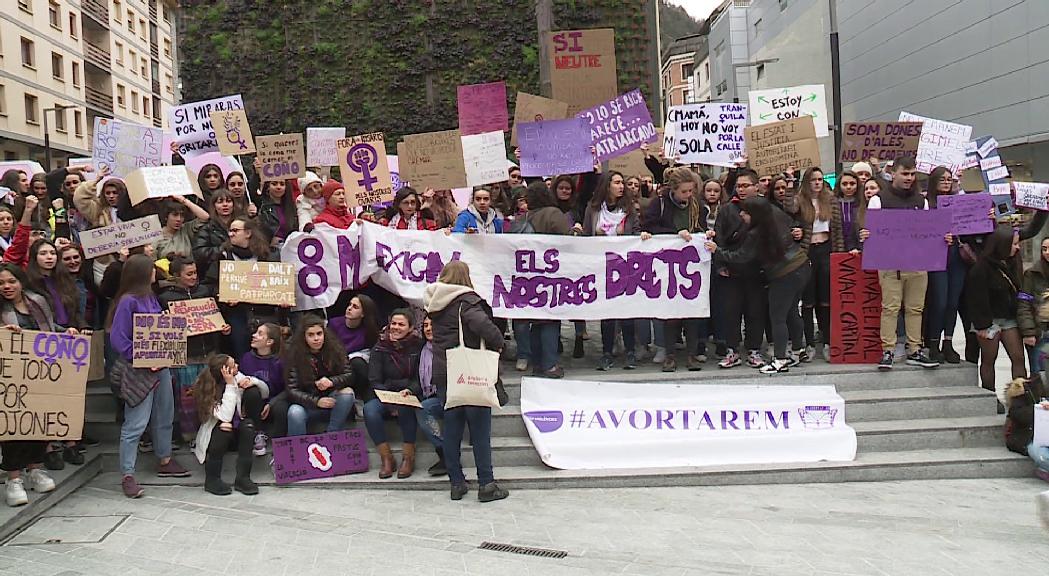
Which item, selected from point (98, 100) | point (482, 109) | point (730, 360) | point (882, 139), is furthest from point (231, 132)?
point (98, 100)

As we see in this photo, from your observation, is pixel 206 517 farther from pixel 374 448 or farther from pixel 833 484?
pixel 833 484

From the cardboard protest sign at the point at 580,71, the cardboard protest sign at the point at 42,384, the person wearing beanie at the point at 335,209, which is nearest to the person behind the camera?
the cardboard protest sign at the point at 42,384

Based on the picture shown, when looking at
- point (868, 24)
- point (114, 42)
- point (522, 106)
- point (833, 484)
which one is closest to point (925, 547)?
point (833, 484)

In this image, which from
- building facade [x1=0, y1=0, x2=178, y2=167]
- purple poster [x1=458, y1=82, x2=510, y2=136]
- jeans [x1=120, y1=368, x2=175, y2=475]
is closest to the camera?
jeans [x1=120, y1=368, x2=175, y2=475]

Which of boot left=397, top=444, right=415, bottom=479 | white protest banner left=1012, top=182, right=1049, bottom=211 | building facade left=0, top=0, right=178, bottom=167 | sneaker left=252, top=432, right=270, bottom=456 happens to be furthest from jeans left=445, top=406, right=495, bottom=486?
building facade left=0, top=0, right=178, bottom=167

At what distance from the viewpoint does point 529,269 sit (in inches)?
322

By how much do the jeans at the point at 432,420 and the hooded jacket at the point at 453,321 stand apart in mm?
389

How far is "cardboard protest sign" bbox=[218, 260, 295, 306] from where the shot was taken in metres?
7.33

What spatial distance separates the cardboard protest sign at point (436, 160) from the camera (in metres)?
8.56

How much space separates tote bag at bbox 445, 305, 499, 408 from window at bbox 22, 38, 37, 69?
3607cm

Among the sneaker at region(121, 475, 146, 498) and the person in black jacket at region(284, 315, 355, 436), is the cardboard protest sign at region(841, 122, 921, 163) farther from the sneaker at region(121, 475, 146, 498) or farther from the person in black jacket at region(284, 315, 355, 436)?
the sneaker at region(121, 475, 146, 498)

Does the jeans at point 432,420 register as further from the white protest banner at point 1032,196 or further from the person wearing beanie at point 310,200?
the white protest banner at point 1032,196

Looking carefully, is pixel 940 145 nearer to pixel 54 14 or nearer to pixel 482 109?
pixel 482 109

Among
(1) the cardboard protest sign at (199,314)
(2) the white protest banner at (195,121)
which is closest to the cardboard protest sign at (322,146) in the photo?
(2) the white protest banner at (195,121)
